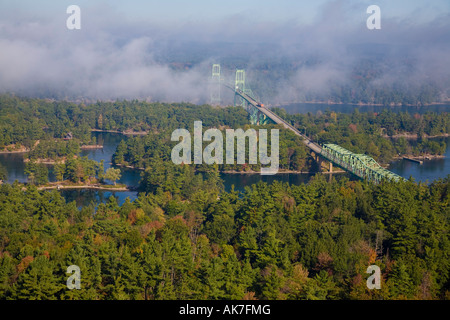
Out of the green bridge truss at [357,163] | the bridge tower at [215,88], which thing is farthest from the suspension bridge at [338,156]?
the bridge tower at [215,88]

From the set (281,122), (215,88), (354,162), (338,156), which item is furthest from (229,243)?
(215,88)

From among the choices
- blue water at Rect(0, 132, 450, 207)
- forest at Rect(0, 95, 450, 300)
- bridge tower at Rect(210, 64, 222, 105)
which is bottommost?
forest at Rect(0, 95, 450, 300)

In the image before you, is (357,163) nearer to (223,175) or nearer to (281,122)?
(223,175)

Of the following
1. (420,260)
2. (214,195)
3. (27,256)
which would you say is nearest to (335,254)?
(420,260)

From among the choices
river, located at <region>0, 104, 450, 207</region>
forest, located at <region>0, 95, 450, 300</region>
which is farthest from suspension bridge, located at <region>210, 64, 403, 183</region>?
forest, located at <region>0, 95, 450, 300</region>

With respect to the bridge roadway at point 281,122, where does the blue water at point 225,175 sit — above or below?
below

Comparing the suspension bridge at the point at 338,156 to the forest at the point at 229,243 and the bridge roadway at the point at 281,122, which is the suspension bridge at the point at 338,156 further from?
the forest at the point at 229,243

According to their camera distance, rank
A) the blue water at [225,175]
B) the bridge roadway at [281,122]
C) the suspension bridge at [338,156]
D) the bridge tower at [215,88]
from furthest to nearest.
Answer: the bridge tower at [215,88], the bridge roadway at [281,122], the suspension bridge at [338,156], the blue water at [225,175]

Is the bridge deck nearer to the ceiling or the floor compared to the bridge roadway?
nearer to the floor

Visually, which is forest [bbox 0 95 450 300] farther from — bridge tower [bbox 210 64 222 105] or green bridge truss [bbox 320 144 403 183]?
bridge tower [bbox 210 64 222 105]
